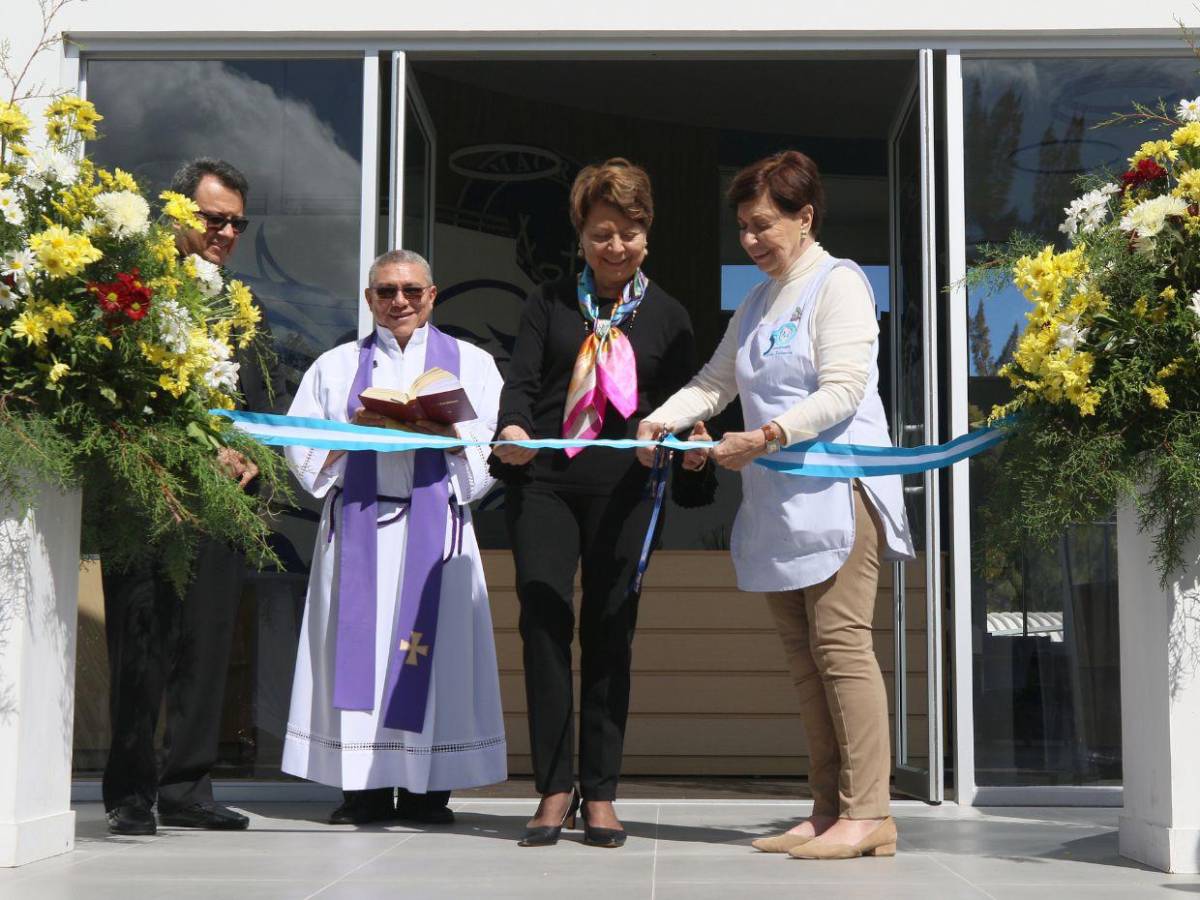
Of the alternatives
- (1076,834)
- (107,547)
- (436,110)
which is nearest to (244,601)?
(107,547)

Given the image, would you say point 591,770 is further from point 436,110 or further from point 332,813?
point 436,110

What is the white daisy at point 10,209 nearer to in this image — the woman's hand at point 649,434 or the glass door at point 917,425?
the woman's hand at point 649,434

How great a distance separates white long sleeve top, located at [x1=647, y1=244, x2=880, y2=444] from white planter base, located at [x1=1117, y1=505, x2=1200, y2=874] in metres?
0.74

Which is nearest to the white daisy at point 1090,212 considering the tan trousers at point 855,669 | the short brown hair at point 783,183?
the short brown hair at point 783,183

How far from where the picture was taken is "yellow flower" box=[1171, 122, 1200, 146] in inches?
140

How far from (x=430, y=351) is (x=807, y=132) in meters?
4.66

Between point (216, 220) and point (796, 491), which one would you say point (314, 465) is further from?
point (796, 491)

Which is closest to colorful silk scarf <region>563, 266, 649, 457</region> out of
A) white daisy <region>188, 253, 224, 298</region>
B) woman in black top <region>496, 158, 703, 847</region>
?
woman in black top <region>496, 158, 703, 847</region>

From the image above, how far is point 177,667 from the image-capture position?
4309mm

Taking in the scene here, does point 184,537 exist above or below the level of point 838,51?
below

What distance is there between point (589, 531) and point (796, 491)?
1.95 ft

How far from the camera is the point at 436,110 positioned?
26.0 ft

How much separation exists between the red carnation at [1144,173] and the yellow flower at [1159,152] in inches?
0.8

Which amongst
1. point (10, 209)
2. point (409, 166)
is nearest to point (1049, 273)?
point (10, 209)
